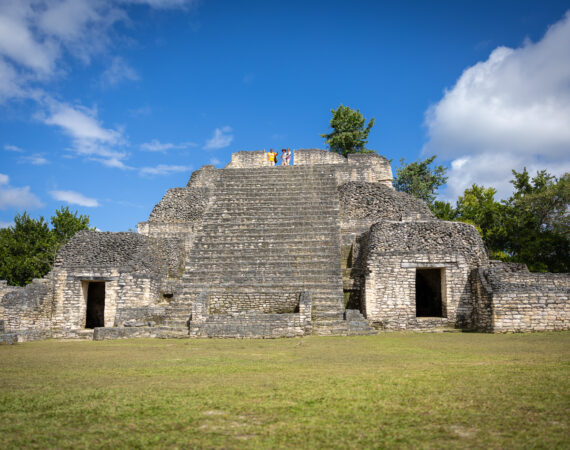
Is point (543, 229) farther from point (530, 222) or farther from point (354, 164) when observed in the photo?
point (354, 164)

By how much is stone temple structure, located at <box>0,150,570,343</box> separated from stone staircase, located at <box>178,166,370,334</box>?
5 centimetres

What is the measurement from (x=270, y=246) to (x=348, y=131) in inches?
807

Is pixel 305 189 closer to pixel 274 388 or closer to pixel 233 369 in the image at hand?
pixel 233 369

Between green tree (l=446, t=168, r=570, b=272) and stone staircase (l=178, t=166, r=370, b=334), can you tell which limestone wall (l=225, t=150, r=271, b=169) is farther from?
green tree (l=446, t=168, r=570, b=272)

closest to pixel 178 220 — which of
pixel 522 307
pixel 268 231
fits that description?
pixel 268 231

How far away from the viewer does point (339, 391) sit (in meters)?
4.58

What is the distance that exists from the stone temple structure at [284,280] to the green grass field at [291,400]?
3522mm

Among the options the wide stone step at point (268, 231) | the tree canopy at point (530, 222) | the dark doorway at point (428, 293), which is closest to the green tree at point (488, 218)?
the tree canopy at point (530, 222)

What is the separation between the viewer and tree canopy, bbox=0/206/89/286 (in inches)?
1097

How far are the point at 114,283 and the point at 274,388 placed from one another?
374 inches

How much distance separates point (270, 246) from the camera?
590 inches

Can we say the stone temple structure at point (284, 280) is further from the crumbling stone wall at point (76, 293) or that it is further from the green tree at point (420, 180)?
the green tree at point (420, 180)

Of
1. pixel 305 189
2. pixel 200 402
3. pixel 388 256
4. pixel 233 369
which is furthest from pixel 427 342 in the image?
pixel 305 189

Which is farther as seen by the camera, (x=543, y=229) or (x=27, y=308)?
(x=543, y=229)
